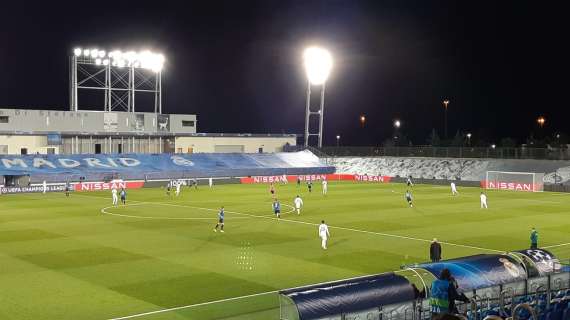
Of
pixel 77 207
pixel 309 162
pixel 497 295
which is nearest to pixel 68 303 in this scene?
pixel 497 295

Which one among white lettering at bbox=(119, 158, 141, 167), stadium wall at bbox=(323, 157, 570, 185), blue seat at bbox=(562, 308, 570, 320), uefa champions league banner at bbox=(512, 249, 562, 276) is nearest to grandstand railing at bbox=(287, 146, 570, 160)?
stadium wall at bbox=(323, 157, 570, 185)

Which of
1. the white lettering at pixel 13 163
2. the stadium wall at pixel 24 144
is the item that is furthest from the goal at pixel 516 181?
the stadium wall at pixel 24 144

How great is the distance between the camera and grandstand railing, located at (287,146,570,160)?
7838 centimetres

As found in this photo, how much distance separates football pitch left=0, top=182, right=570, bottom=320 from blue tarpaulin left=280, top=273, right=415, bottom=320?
17.0 ft

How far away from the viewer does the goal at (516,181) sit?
6969 cm

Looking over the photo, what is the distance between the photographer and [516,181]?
7244 cm

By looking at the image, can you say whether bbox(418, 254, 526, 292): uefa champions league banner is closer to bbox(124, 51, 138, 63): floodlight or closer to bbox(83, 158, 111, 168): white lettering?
bbox(83, 158, 111, 168): white lettering

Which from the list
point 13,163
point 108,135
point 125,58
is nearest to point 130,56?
point 125,58

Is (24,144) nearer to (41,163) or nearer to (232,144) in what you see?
(41,163)

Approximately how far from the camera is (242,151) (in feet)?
334

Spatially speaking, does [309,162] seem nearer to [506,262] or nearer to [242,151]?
[242,151]

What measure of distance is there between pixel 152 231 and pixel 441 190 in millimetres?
41782

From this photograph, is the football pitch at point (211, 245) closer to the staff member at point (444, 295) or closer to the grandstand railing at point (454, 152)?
the staff member at point (444, 295)

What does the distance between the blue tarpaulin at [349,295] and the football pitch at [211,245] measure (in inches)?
204
